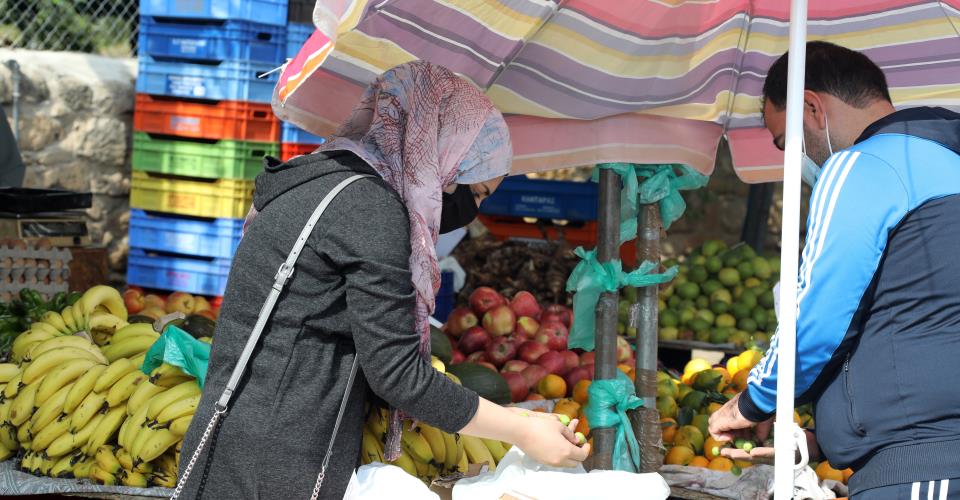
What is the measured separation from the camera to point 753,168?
347cm

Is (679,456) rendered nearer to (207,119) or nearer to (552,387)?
(552,387)

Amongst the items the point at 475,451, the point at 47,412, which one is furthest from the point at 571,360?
the point at 47,412

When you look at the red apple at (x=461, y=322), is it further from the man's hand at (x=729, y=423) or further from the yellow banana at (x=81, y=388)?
the man's hand at (x=729, y=423)

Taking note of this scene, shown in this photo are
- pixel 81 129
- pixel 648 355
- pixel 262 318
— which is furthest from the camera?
pixel 81 129

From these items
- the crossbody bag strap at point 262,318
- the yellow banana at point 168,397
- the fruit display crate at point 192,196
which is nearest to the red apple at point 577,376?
the yellow banana at point 168,397

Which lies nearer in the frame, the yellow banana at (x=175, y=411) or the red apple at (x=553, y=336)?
the yellow banana at (x=175, y=411)

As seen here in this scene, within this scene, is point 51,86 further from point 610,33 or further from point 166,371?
point 610,33

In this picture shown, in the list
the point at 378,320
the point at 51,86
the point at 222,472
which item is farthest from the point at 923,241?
the point at 51,86

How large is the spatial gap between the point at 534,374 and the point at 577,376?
19cm

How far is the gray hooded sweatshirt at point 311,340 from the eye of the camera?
198 centimetres

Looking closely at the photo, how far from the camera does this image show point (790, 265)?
1.91m

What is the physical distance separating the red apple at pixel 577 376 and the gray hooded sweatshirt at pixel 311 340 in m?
2.21

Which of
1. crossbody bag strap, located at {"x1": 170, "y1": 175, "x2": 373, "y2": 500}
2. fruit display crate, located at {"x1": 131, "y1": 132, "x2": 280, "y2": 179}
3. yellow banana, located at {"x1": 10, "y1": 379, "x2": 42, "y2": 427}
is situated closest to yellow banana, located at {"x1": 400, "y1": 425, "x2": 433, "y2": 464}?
crossbody bag strap, located at {"x1": 170, "y1": 175, "x2": 373, "y2": 500}

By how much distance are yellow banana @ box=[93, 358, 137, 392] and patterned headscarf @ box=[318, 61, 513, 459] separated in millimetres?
1256
